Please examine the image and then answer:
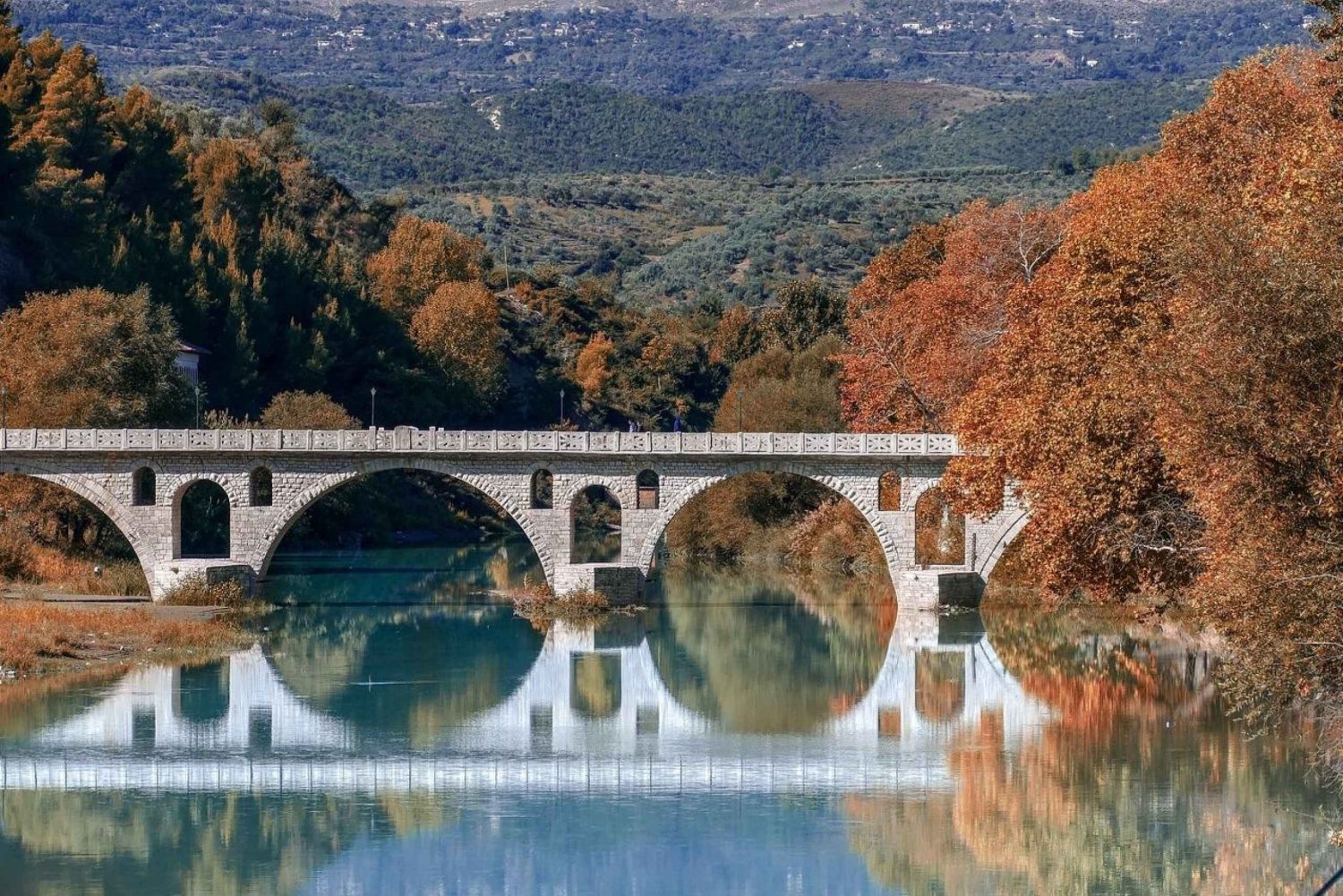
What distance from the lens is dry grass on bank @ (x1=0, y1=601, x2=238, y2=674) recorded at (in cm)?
4147

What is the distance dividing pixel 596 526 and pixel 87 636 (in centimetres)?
4366

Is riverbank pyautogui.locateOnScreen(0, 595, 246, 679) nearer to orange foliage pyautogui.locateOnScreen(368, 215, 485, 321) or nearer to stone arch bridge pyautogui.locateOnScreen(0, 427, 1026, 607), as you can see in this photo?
stone arch bridge pyautogui.locateOnScreen(0, 427, 1026, 607)

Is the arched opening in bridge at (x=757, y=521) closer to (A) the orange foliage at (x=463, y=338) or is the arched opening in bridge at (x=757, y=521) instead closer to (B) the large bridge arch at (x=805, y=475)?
(B) the large bridge arch at (x=805, y=475)

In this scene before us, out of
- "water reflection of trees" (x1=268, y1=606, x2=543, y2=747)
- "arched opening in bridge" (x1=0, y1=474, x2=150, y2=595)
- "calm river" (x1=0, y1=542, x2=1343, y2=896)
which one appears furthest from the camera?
"arched opening in bridge" (x1=0, y1=474, x2=150, y2=595)

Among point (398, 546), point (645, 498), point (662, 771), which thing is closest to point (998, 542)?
point (645, 498)

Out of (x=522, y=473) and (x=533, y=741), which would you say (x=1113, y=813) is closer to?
(x=533, y=741)

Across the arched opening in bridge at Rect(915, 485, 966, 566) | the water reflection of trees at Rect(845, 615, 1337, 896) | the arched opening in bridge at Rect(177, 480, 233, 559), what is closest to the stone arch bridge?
the arched opening in bridge at Rect(915, 485, 966, 566)

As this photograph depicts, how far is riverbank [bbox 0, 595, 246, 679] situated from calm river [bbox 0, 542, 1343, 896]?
1216mm

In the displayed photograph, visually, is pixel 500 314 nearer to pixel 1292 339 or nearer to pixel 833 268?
pixel 833 268

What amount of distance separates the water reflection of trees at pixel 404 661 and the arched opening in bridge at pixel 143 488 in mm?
5446

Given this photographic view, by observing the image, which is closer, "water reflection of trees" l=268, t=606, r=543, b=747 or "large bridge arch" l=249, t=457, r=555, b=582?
"water reflection of trees" l=268, t=606, r=543, b=747

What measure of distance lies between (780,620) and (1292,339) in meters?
29.6

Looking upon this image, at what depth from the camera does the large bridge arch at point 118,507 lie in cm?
5566

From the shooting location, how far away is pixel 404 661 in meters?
46.0
